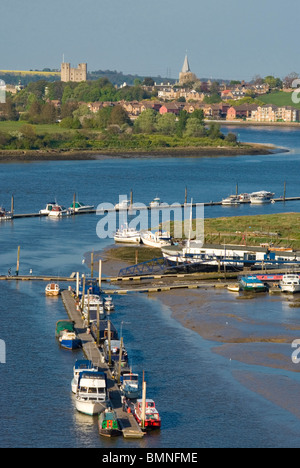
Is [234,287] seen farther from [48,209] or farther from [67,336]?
[48,209]

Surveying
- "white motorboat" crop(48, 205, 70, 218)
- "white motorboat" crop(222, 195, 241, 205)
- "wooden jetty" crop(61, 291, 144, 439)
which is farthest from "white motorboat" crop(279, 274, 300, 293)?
"white motorboat" crop(222, 195, 241, 205)

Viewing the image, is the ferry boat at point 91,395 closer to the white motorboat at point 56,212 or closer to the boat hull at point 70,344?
the boat hull at point 70,344

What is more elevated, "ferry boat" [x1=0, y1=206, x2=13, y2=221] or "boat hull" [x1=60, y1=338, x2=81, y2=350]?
"ferry boat" [x1=0, y1=206, x2=13, y2=221]

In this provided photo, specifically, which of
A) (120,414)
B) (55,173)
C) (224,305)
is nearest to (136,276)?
(224,305)

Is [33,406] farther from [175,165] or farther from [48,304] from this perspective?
[175,165]

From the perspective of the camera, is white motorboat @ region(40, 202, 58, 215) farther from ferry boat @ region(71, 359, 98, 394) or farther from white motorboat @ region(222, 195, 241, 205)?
ferry boat @ region(71, 359, 98, 394)

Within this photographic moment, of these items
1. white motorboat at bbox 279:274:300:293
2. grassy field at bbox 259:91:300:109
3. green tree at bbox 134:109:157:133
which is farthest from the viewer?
grassy field at bbox 259:91:300:109

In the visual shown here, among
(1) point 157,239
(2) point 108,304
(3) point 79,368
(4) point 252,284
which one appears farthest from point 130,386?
(1) point 157,239
